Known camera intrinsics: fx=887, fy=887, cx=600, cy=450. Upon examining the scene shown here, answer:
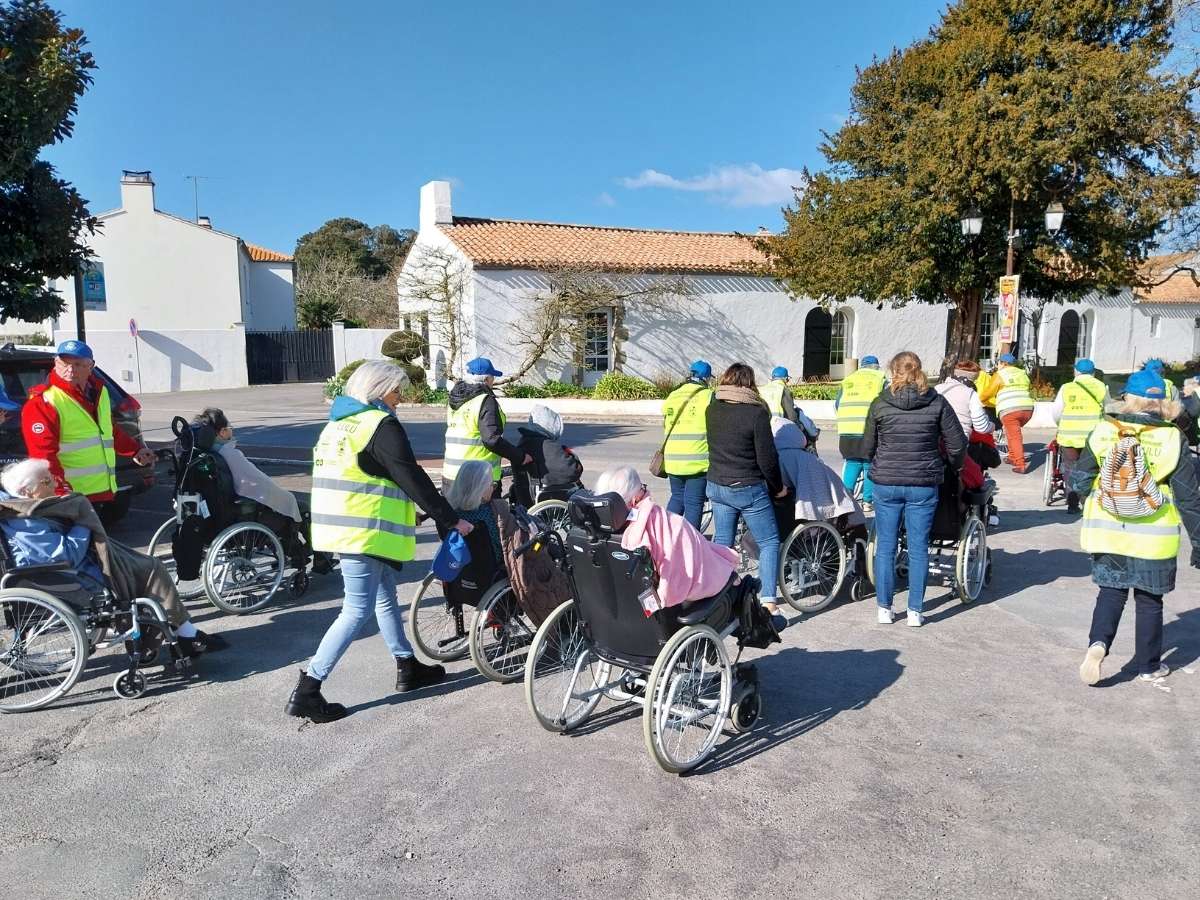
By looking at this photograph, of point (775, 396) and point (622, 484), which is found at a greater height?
point (775, 396)

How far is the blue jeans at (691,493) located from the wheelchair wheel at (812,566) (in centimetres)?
78

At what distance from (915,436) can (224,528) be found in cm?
459

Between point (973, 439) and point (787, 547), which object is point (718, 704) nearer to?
point (787, 547)

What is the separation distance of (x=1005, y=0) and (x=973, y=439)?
683 inches

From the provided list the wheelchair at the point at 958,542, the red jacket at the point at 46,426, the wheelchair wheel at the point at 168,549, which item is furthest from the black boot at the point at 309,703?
the wheelchair at the point at 958,542

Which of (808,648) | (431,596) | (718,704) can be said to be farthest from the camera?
(431,596)

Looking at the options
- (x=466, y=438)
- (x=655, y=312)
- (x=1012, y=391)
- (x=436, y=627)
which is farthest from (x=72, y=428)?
(x=655, y=312)

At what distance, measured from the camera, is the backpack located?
14.6 feet

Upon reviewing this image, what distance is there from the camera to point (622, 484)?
4.05 meters

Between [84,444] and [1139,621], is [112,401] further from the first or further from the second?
[1139,621]

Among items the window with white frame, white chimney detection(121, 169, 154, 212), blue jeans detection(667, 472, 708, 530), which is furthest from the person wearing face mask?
white chimney detection(121, 169, 154, 212)

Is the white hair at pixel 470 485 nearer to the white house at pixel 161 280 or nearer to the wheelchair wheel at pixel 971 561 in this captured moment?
the wheelchair wheel at pixel 971 561

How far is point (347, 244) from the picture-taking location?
59469mm

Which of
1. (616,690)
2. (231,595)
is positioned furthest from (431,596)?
(616,690)
